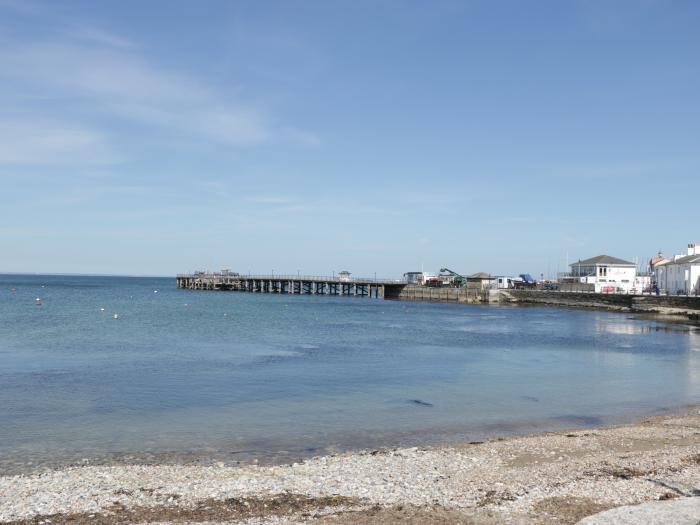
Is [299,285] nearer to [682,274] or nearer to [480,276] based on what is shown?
[480,276]

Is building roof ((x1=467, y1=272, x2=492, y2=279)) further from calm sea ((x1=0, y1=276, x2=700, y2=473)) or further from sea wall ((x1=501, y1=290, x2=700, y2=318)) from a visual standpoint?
calm sea ((x1=0, y1=276, x2=700, y2=473))

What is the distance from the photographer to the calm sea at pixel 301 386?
15.3m

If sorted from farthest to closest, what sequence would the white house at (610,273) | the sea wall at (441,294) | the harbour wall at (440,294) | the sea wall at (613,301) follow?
the sea wall at (441,294) → the harbour wall at (440,294) → the white house at (610,273) → the sea wall at (613,301)

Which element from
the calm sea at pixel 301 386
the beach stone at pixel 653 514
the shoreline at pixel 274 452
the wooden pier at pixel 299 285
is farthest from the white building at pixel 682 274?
the beach stone at pixel 653 514

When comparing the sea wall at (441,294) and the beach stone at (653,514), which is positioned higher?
the sea wall at (441,294)

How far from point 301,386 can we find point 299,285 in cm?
8462

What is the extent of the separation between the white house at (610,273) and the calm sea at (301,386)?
1478 inches

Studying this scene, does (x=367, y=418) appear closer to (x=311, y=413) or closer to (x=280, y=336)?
(x=311, y=413)

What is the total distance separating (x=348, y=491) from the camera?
10719mm

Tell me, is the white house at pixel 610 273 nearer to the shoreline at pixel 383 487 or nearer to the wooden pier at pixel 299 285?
the wooden pier at pixel 299 285

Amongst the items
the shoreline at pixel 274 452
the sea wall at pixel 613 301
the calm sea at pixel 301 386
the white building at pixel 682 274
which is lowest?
the shoreline at pixel 274 452

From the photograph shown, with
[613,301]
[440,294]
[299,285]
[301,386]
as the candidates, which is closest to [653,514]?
[301,386]

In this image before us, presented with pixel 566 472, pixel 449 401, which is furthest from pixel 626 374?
pixel 566 472

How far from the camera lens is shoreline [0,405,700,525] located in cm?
962
